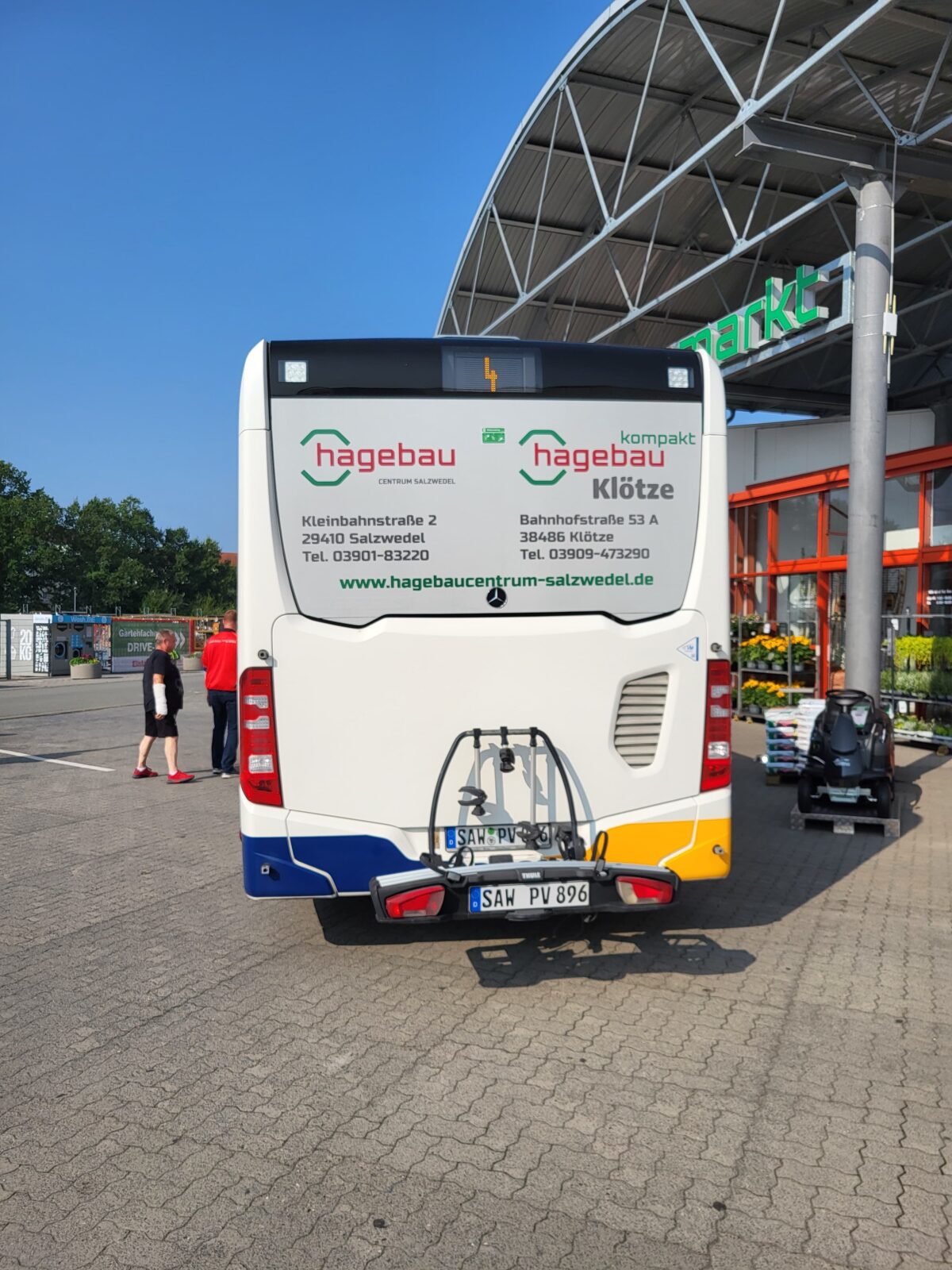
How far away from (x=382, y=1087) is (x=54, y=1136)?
1.12 m

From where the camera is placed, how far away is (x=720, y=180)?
17953mm

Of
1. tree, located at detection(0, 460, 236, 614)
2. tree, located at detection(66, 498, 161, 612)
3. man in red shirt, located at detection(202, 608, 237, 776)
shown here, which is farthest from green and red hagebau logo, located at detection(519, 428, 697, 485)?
tree, located at detection(66, 498, 161, 612)

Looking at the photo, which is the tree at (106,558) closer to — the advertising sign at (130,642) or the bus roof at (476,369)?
the advertising sign at (130,642)

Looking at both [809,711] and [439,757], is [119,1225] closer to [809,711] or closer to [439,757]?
[439,757]

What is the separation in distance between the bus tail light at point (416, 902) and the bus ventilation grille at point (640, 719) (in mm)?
1157

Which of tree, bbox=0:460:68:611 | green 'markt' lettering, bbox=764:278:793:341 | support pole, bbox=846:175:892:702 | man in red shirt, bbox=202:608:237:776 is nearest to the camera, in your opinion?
support pole, bbox=846:175:892:702

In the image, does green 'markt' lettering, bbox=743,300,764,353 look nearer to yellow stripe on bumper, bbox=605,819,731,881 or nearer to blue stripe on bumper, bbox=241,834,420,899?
yellow stripe on bumper, bbox=605,819,731,881

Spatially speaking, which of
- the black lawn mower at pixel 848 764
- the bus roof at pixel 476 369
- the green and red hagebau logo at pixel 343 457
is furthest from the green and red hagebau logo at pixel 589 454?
the black lawn mower at pixel 848 764

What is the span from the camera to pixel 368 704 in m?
4.59

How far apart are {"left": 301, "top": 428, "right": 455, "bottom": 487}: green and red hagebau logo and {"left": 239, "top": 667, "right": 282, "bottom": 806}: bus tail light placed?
974 mm

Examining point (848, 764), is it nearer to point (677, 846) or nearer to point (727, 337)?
point (677, 846)

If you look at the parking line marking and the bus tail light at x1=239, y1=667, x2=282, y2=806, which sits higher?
the bus tail light at x1=239, y1=667, x2=282, y2=806

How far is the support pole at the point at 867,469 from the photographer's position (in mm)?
10227

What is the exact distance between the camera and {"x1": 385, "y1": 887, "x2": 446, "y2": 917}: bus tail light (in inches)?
170
